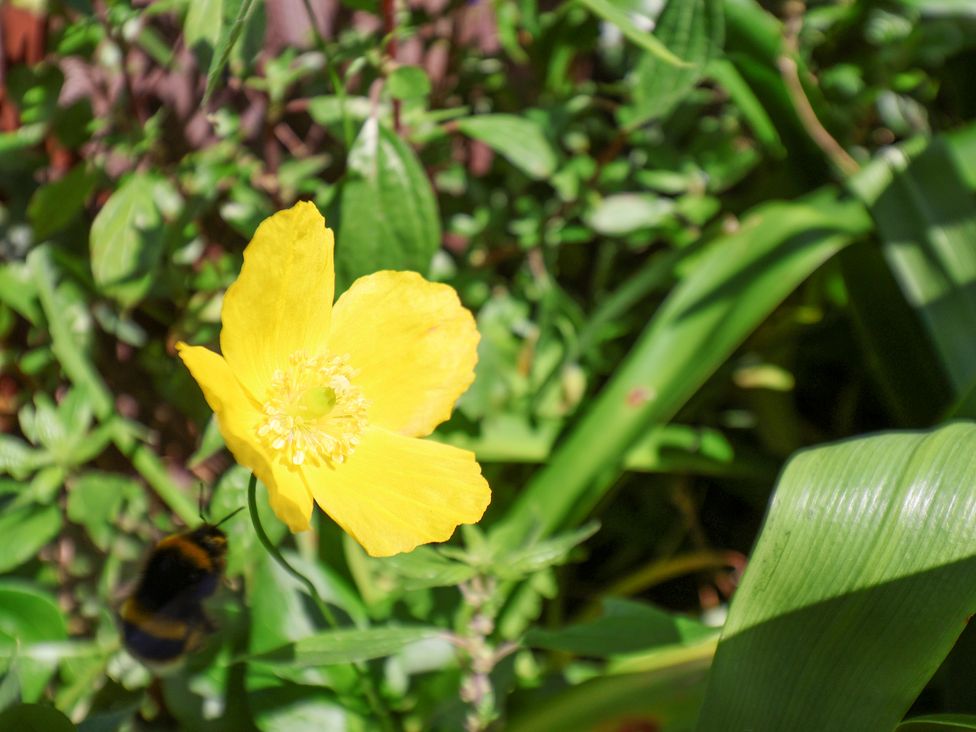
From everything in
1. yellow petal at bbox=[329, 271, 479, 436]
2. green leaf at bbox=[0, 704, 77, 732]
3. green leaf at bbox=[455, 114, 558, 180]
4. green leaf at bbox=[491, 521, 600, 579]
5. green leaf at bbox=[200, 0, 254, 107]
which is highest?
green leaf at bbox=[200, 0, 254, 107]

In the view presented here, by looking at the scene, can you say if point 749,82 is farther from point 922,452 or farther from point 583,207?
point 922,452

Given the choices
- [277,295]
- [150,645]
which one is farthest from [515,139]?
[150,645]

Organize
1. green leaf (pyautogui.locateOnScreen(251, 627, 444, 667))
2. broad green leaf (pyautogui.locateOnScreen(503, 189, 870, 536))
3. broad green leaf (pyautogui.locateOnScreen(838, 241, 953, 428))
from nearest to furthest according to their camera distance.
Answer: green leaf (pyautogui.locateOnScreen(251, 627, 444, 667))
broad green leaf (pyautogui.locateOnScreen(503, 189, 870, 536))
broad green leaf (pyautogui.locateOnScreen(838, 241, 953, 428))

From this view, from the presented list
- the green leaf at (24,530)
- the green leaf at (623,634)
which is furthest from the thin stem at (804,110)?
the green leaf at (24,530)

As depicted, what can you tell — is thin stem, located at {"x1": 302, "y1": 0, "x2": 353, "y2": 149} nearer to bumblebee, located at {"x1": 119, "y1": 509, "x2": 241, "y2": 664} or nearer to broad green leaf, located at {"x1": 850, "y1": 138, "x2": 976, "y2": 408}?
bumblebee, located at {"x1": 119, "y1": 509, "x2": 241, "y2": 664}

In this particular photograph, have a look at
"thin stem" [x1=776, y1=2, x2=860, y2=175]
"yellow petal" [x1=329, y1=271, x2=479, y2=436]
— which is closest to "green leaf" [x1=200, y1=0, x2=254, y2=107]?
"yellow petal" [x1=329, y1=271, x2=479, y2=436]

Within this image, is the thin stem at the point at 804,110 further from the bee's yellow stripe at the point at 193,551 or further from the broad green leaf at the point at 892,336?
the bee's yellow stripe at the point at 193,551
